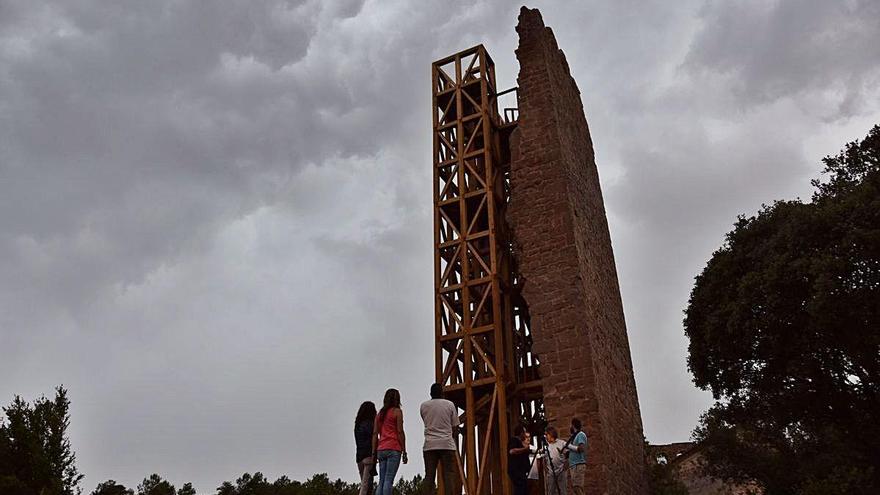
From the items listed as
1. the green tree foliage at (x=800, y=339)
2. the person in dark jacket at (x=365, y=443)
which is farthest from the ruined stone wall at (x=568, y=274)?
the person in dark jacket at (x=365, y=443)

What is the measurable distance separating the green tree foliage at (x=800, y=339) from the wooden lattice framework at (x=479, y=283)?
466 centimetres

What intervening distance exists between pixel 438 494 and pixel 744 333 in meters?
7.80

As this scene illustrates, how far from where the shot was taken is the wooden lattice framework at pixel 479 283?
505 inches

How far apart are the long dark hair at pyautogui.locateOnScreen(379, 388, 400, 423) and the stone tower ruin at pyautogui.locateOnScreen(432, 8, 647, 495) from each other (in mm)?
4184

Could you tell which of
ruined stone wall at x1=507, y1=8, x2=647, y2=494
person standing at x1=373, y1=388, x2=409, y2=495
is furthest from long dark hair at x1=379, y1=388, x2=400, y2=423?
ruined stone wall at x1=507, y1=8, x2=647, y2=494

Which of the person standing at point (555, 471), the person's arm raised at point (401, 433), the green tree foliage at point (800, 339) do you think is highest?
the green tree foliage at point (800, 339)

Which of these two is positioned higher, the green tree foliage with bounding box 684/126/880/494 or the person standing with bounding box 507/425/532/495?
the green tree foliage with bounding box 684/126/880/494

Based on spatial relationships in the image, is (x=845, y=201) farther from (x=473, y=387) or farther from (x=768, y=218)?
(x=473, y=387)

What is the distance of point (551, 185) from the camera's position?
495 inches

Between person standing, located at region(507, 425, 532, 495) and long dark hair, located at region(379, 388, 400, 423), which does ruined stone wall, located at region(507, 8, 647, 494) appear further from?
long dark hair, located at region(379, 388, 400, 423)

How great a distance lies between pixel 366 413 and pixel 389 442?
60cm

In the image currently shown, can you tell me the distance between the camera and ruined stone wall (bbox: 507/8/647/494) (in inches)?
425

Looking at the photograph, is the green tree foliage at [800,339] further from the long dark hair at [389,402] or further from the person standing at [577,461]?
the long dark hair at [389,402]

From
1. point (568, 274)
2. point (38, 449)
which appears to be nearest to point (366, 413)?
point (568, 274)
